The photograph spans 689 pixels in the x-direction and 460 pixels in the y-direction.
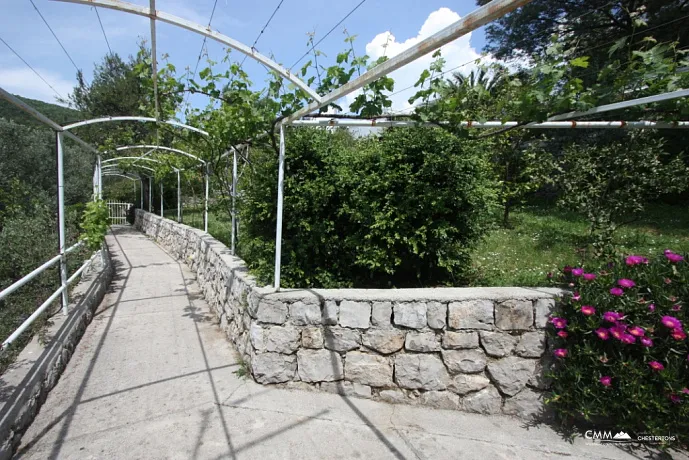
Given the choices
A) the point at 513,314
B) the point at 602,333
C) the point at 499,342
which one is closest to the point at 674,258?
the point at 602,333

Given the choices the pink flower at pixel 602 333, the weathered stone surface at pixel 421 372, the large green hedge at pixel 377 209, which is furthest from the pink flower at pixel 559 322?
the large green hedge at pixel 377 209

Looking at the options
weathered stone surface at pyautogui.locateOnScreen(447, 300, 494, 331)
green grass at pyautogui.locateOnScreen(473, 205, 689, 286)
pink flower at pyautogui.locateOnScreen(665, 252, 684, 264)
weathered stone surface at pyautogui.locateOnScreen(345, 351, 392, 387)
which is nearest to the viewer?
pink flower at pyautogui.locateOnScreen(665, 252, 684, 264)

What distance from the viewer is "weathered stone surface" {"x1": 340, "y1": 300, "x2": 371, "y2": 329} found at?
306cm

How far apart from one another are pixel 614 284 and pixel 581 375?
A: 0.71 metres

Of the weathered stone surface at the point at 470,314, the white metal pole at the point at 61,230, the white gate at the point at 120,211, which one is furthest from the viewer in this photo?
the white gate at the point at 120,211

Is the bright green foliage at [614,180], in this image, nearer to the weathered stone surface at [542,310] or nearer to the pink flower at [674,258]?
the pink flower at [674,258]

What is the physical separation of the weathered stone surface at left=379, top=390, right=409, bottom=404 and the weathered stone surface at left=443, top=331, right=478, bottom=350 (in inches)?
21.3

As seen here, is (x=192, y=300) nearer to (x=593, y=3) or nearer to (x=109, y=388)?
(x=109, y=388)

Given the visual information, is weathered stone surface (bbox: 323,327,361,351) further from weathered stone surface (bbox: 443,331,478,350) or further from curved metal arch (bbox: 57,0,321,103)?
curved metal arch (bbox: 57,0,321,103)

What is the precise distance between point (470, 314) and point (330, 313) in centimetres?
110

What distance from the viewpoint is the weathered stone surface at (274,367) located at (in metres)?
3.18

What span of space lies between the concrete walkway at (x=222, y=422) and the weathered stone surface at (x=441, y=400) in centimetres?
5

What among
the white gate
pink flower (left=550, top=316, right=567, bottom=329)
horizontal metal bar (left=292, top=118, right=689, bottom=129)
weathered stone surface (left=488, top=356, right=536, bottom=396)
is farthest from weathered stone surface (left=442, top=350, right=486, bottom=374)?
the white gate

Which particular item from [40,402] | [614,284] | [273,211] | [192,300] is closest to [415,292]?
[614,284]
